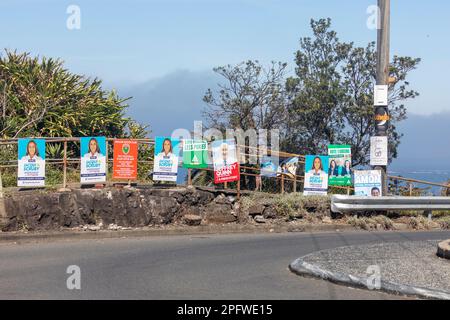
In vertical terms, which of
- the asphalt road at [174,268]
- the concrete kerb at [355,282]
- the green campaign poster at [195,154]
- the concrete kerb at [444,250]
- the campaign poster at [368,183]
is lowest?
the asphalt road at [174,268]

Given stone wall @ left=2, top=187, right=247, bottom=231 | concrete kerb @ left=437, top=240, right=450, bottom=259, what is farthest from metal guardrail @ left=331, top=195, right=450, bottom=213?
concrete kerb @ left=437, top=240, right=450, bottom=259

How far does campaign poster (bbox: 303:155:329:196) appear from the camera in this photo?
755 inches

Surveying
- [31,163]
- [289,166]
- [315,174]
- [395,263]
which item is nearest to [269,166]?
[289,166]

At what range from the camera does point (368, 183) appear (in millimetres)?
19359

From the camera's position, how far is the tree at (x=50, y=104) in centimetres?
2215

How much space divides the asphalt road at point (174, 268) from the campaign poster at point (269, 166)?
4365mm

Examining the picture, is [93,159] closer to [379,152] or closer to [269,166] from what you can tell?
[269,166]

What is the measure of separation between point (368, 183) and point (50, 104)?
10.7 metres

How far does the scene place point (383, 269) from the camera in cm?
962

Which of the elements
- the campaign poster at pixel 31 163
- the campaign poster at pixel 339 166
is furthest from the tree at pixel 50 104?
the campaign poster at pixel 339 166

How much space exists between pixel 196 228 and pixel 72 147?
7.67 metres

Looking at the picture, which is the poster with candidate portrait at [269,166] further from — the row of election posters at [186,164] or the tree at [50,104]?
the tree at [50,104]

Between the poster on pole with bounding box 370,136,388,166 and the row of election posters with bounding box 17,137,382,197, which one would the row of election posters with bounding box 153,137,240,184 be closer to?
the row of election posters with bounding box 17,137,382,197

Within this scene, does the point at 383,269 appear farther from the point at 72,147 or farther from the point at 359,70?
the point at 359,70
